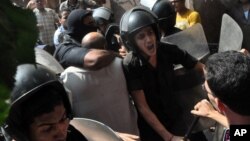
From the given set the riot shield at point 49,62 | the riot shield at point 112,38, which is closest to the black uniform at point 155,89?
the riot shield at point 49,62

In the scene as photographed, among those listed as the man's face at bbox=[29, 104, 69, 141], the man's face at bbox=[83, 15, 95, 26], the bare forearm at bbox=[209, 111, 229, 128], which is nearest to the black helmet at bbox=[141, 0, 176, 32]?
the man's face at bbox=[83, 15, 95, 26]

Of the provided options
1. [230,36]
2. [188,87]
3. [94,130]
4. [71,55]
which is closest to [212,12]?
[230,36]

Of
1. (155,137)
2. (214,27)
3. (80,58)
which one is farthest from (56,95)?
(214,27)

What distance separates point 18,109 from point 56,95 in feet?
0.58

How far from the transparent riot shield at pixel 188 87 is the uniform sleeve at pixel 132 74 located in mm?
377

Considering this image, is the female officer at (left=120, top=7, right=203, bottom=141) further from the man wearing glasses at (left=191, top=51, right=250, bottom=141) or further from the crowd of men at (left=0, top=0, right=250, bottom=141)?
the man wearing glasses at (left=191, top=51, right=250, bottom=141)

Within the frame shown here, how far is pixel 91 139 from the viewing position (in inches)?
83.5

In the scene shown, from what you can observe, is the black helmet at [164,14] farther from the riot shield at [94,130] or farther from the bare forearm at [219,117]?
the riot shield at [94,130]

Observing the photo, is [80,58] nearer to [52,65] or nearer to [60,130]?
[52,65]

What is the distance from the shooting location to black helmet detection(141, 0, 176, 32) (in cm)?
424

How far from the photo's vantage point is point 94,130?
2225 mm

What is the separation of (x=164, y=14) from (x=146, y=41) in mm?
1264

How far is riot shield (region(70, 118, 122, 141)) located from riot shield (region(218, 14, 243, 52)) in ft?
5.13

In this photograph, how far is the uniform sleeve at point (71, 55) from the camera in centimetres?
281
